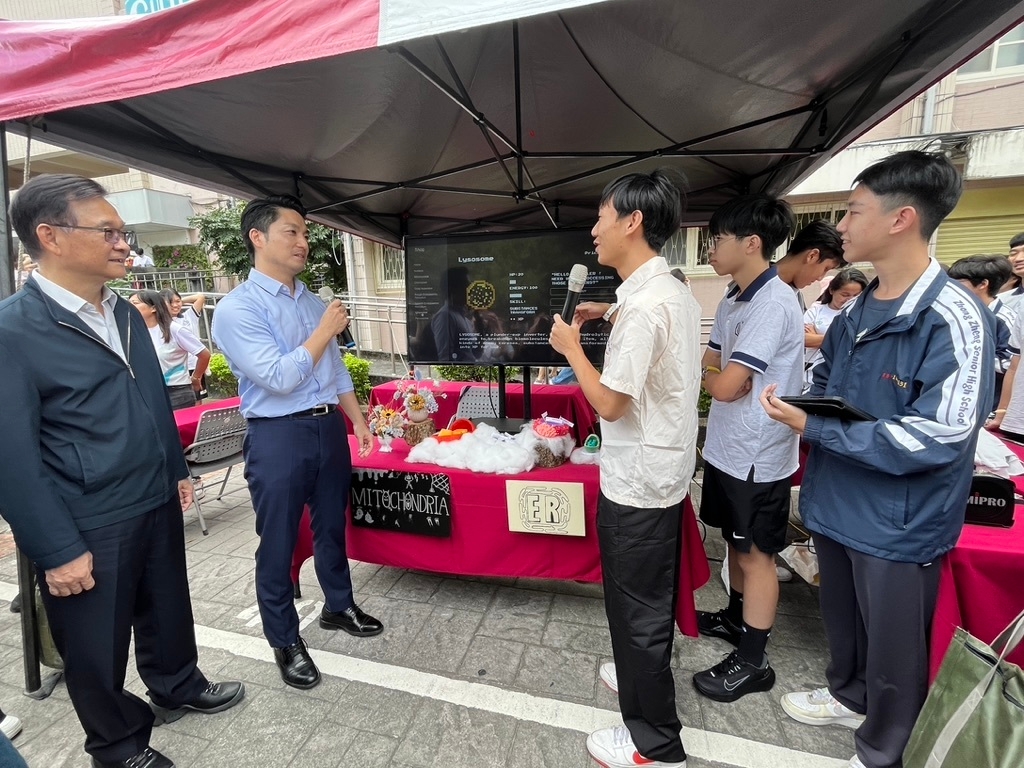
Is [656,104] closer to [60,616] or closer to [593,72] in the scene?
[593,72]

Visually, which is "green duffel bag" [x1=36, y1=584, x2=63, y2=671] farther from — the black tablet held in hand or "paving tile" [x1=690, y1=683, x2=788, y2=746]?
the black tablet held in hand

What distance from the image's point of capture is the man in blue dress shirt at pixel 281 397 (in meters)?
1.98

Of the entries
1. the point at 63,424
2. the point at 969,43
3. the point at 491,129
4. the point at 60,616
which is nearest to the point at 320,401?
the point at 63,424

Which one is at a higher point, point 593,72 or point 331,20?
point 593,72

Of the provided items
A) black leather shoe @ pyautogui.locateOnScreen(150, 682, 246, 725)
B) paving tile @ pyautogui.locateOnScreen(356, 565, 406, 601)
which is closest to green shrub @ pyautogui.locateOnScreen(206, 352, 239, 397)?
paving tile @ pyautogui.locateOnScreen(356, 565, 406, 601)

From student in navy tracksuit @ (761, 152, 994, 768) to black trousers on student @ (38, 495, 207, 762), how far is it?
88.5 inches

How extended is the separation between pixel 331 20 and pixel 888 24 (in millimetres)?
2118

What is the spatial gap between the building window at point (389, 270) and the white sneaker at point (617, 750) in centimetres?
947

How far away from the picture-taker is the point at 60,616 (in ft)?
5.25

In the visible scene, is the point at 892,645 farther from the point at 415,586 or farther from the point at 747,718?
the point at 415,586

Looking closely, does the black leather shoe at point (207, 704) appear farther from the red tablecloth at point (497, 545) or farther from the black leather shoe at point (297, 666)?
the red tablecloth at point (497, 545)

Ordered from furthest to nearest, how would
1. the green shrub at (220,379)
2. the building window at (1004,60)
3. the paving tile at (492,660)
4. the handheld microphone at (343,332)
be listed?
the building window at (1004,60)
the green shrub at (220,379)
the handheld microphone at (343,332)
the paving tile at (492,660)

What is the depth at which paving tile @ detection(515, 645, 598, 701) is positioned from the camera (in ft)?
6.83

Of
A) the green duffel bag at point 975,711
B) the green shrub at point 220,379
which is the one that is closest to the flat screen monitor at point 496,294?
the green duffel bag at point 975,711
